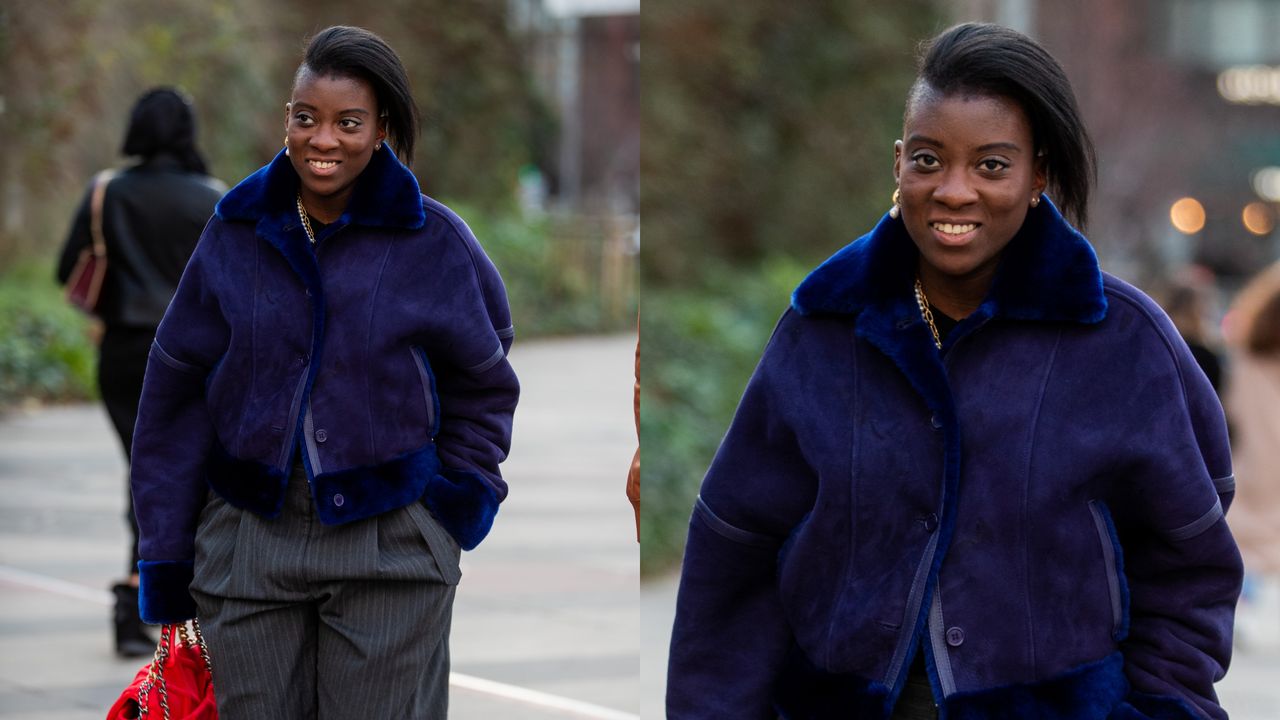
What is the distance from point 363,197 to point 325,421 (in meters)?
0.43

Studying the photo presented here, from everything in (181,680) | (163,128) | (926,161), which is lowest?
(181,680)

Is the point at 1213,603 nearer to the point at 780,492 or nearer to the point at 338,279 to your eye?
the point at 780,492

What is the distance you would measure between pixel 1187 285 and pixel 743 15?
8.17 metres

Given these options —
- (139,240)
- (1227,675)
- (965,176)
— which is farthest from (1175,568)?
(1227,675)

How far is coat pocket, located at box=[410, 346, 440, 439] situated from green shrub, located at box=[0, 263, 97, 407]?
1194 cm

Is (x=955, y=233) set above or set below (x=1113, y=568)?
above

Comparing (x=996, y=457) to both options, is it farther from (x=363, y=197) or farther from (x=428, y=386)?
(x=363, y=197)

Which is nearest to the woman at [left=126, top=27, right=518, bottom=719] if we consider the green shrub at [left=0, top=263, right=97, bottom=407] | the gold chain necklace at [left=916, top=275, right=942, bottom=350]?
the gold chain necklace at [left=916, top=275, right=942, bottom=350]

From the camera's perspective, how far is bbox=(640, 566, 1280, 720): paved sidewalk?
7148mm

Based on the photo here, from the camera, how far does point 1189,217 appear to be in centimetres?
6431

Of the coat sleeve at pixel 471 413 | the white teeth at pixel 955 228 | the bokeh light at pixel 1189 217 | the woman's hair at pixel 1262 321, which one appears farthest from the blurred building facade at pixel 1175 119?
the white teeth at pixel 955 228

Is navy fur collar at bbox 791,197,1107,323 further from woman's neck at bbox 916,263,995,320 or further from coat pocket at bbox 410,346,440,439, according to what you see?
coat pocket at bbox 410,346,440,439

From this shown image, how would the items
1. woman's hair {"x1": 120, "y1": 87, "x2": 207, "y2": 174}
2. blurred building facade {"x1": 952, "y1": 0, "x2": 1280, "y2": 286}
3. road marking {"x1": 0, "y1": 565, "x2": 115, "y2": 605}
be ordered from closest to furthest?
woman's hair {"x1": 120, "y1": 87, "x2": 207, "y2": 174} → road marking {"x1": 0, "y1": 565, "x2": 115, "y2": 605} → blurred building facade {"x1": 952, "y1": 0, "x2": 1280, "y2": 286}

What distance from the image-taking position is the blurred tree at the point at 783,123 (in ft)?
52.9
